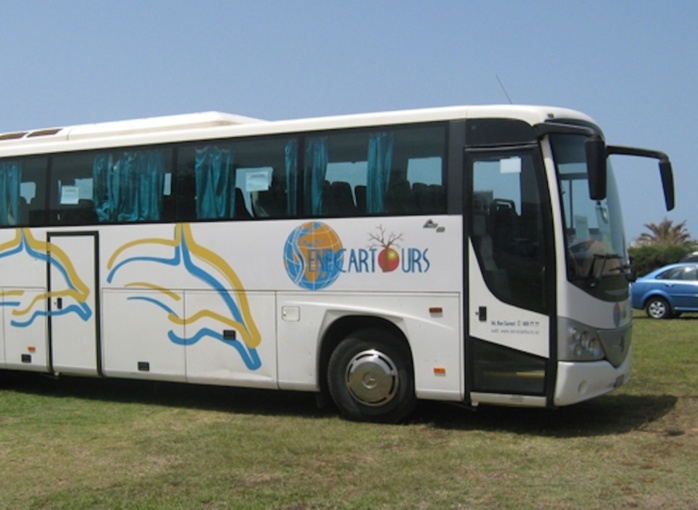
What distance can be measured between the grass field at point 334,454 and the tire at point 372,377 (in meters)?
0.26

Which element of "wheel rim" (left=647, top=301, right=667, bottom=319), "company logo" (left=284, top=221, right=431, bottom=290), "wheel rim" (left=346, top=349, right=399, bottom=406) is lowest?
"wheel rim" (left=647, top=301, right=667, bottom=319)

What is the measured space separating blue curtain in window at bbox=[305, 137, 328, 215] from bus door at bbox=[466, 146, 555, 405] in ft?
5.81

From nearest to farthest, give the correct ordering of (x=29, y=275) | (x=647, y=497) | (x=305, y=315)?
(x=647, y=497), (x=305, y=315), (x=29, y=275)

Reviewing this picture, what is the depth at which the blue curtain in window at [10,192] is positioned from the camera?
13039mm

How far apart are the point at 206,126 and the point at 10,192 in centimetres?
330

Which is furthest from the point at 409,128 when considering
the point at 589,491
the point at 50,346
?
the point at 50,346

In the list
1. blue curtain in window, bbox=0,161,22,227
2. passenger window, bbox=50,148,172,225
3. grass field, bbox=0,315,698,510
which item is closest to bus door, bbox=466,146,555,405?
grass field, bbox=0,315,698,510

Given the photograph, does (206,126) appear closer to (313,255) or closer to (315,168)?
(315,168)

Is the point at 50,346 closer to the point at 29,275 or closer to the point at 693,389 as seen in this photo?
the point at 29,275

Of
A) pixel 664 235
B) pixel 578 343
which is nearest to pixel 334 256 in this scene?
pixel 578 343

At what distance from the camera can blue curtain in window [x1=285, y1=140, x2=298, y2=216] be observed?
1075cm

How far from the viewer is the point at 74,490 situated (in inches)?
295

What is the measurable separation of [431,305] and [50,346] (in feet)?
18.6

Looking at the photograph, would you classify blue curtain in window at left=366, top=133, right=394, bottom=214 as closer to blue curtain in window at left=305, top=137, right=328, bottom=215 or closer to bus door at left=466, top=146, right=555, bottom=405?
blue curtain in window at left=305, top=137, right=328, bottom=215
